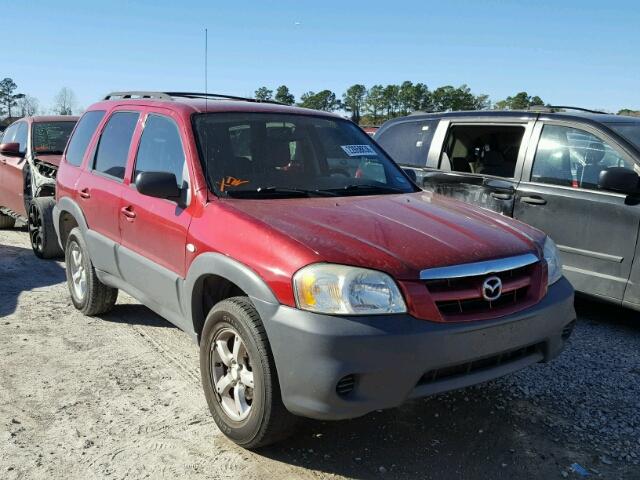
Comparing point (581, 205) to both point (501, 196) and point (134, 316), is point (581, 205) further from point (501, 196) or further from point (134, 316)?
point (134, 316)

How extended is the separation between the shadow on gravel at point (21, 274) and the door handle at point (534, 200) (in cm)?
475

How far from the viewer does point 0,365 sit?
412 centimetres

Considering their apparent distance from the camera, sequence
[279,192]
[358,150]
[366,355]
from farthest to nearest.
Result: [358,150], [279,192], [366,355]

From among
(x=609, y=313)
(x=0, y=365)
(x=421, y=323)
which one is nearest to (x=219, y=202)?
(x=421, y=323)

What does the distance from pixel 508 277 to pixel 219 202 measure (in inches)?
62.5

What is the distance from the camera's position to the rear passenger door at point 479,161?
5.74 m

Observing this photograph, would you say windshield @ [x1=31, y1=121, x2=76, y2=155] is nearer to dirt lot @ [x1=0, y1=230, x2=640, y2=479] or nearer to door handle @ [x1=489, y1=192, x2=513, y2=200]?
dirt lot @ [x1=0, y1=230, x2=640, y2=479]

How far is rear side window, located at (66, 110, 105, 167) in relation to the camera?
16.8ft

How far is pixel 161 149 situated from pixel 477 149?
374 centimetres

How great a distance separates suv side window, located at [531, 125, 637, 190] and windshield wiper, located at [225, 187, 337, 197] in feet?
8.72

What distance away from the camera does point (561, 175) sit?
5.36 meters

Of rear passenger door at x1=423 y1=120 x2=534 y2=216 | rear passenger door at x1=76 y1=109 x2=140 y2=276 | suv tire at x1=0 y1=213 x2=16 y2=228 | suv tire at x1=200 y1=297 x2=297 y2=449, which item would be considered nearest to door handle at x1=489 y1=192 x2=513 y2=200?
→ rear passenger door at x1=423 y1=120 x2=534 y2=216

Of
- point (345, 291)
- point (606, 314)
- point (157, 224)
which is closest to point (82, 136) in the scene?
point (157, 224)

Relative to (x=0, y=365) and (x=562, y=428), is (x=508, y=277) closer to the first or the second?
(x=562, y=428)
